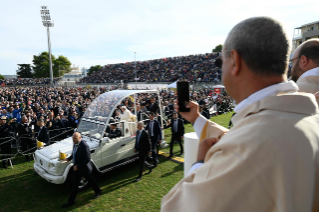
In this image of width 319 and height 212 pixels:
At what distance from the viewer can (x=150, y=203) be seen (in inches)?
189

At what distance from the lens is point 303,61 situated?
80.1 inches

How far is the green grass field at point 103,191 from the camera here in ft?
15.6

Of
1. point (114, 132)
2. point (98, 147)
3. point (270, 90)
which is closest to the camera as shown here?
point (270, 90)

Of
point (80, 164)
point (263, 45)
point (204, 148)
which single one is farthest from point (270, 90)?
point (80, 164)

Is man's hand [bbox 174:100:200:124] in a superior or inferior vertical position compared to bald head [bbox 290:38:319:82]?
inferior

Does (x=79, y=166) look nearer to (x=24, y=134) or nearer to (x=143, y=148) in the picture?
(x=143, y=148)

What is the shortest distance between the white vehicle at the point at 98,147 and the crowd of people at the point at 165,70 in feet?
105

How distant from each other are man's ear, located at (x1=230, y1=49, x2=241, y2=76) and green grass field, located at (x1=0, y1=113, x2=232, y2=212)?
451 centimetres

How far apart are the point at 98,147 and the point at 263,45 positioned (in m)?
5.52

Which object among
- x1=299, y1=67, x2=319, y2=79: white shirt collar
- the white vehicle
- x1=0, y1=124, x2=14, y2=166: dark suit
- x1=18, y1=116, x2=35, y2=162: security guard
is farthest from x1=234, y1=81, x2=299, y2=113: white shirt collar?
x1=18, y1=116, x2=35, y2=162: security guard

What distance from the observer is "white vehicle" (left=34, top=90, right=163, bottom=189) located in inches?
205

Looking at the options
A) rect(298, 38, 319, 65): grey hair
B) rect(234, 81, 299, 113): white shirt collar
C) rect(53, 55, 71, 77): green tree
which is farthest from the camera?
rect(53, 55, 71, 77): green tree

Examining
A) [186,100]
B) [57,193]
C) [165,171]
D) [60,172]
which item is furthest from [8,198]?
[186,100]

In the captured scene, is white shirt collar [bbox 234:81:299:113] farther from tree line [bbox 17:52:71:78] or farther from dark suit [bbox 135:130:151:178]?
tree line [bbox 17:52:71:78]
